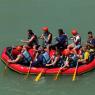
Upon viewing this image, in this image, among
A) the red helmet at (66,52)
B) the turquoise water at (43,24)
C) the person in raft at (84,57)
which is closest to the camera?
the turquoise water at (43,24)

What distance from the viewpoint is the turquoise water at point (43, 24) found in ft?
44.4

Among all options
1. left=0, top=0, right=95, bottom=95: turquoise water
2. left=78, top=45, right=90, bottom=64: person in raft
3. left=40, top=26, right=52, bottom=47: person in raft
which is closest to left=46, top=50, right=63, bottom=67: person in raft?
left=0, top=0, right=95, bottom=95: turquoise water

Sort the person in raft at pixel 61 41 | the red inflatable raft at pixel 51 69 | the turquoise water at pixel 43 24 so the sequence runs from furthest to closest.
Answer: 1. the person in raft at pixel 61 41
2. the red inflatable raft at pixel 51 69
3. the turquoise water at pixel 43 24

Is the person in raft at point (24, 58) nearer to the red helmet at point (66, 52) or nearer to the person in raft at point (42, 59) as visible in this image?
the person in raft at point (42, 59)

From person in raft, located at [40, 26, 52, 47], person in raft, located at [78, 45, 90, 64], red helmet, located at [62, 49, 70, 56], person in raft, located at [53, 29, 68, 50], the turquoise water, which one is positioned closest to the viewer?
the turquoise water

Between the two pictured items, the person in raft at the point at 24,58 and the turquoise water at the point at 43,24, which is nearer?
the turquoise water at the point at 43,24

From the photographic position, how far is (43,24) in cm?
1841

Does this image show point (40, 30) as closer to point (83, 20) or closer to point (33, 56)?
point (83, 20)

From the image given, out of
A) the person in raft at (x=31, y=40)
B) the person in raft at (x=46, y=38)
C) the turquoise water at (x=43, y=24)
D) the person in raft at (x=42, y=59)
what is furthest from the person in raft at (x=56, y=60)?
the person in raft at (x=31, y=40)

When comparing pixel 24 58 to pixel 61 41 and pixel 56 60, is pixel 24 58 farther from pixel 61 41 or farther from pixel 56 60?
pixel 61 41

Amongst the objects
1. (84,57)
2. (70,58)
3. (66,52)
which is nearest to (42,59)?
(66,52)

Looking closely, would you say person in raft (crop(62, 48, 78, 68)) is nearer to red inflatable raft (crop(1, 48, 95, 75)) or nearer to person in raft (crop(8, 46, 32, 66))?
red inflatable raft (crop(1, 48, 95, 75))

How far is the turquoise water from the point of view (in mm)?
13531

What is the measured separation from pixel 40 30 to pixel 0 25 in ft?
6.48
